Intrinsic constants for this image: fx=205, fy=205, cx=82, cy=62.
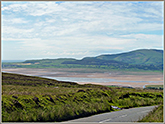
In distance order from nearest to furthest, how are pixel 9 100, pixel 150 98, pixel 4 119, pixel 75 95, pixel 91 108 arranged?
pixel 4 119, pixel 9 100, pixel 91 108, pixel 75 95, pixel 150 98

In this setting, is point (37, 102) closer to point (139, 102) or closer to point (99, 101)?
point (99, 101)

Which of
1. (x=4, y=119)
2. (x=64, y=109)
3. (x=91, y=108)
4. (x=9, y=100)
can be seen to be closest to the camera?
(x=4, y=119)

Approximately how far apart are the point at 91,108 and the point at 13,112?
7205 mm

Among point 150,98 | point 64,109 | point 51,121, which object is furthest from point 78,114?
point 150,98

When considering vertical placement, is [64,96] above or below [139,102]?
above

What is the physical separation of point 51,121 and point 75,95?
5.93 m

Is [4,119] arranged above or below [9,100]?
below

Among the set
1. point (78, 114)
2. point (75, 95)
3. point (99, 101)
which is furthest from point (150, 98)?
point (78, 114)

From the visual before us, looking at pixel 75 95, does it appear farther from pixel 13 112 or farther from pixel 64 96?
pixel 13 112

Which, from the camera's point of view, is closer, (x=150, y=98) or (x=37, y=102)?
(x=37, y=102)

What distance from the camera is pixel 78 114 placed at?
16.2m

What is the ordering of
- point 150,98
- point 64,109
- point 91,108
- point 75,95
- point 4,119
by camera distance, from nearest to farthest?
point 4,119
point 64,109
point 91,108
point 75,95
point 150,98

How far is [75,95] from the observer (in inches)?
779

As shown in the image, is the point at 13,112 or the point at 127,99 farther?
the point at 127,99
